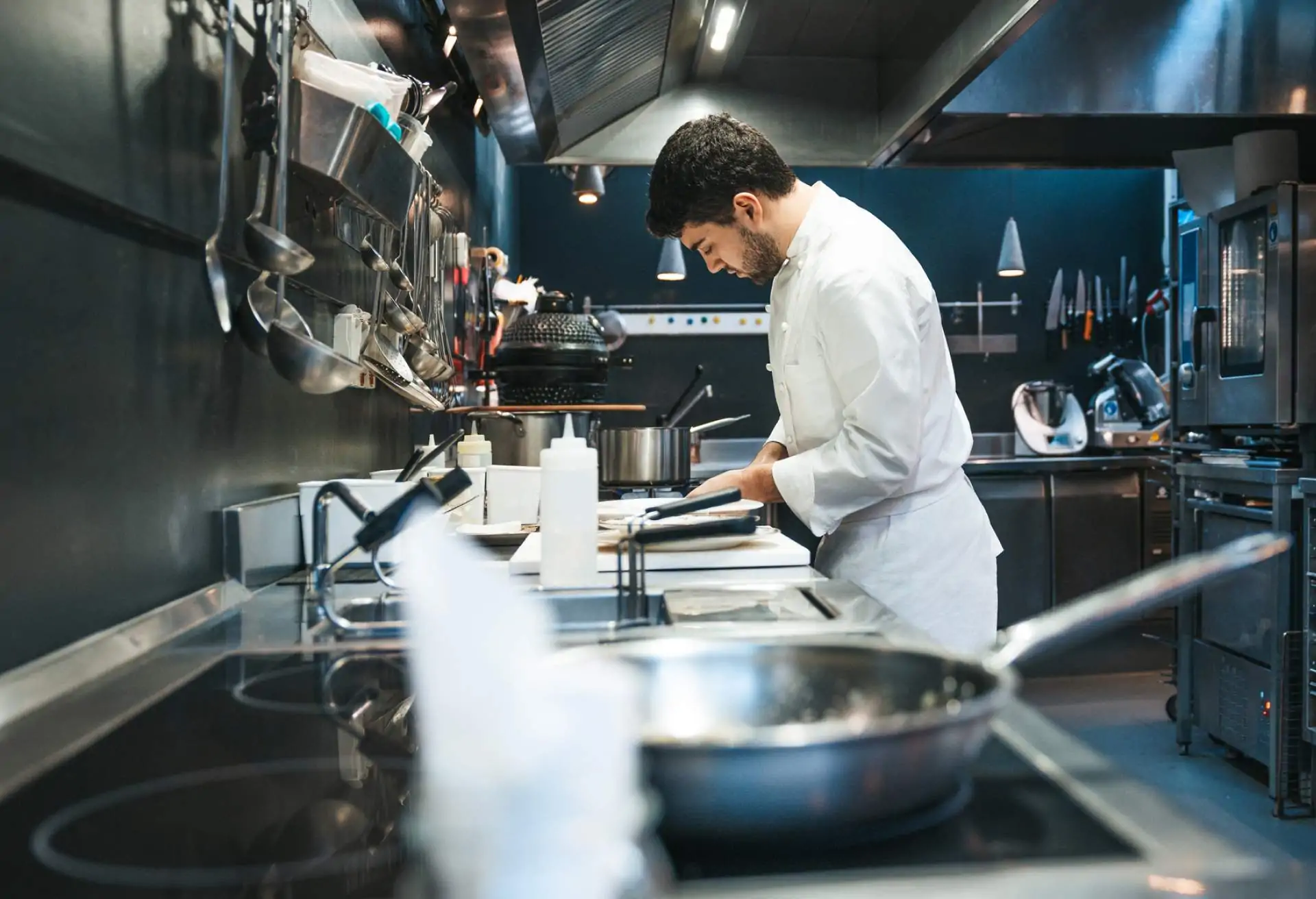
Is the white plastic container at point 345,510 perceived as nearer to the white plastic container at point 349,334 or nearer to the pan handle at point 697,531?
the white plastic container at point 349,334

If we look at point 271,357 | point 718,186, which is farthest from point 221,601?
point 718,186

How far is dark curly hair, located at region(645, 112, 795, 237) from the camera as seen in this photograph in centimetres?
189

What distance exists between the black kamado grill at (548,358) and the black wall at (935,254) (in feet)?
8.94

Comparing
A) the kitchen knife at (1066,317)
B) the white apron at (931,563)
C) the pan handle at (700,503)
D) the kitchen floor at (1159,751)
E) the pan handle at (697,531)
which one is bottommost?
the kitchen floor at (1159,751)

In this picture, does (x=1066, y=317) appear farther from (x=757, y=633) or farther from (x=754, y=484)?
(x=757, y=633)

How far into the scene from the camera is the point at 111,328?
3.42 ft

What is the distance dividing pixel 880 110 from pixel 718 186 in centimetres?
171

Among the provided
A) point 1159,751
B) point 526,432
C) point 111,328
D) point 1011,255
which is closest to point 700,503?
point 111,328

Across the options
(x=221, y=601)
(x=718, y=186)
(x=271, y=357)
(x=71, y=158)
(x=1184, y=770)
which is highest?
(x=718, y=186)

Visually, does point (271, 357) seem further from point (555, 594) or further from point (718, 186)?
point (718, 186)

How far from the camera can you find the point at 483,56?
2.23 m

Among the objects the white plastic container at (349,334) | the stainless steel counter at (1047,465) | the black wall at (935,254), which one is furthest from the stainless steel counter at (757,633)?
the black wall at (935,254)

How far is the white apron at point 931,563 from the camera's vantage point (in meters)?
1.85

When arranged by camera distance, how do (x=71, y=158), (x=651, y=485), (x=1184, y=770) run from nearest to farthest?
(x=71, y=158)
(x=651, y=485)
(x=1184, y=770)
